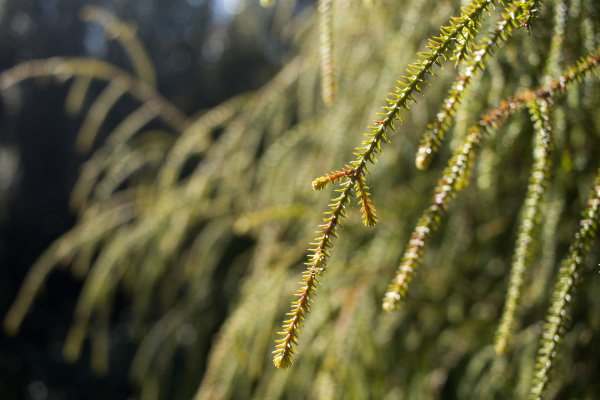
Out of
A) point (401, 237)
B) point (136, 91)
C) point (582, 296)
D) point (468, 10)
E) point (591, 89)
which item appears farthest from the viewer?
point (136, 91)

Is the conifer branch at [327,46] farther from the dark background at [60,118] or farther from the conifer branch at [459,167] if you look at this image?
the dark background at [60,118]

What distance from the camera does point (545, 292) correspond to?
2.56 feet

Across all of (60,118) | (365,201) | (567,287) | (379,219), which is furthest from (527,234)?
(60,118)

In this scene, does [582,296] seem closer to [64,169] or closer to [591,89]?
[591,89]

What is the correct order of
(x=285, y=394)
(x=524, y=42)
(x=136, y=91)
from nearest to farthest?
1. (x=524, y=42)
2. (x=285, y=394)
3. (x=136, y=91)

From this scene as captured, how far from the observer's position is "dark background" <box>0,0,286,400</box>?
3.54 metres

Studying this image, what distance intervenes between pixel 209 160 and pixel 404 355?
0.58 meters

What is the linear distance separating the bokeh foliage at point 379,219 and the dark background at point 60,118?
6.72ft

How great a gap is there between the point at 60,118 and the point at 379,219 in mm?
5083

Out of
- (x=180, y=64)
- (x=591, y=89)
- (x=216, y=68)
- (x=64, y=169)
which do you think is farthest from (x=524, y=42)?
(x=64, y=169)

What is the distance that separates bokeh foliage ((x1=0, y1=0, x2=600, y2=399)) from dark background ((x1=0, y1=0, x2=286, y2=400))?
2.05 meters

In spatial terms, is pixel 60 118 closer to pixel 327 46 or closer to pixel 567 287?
pixel 327 46

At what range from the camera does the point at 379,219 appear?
89cm

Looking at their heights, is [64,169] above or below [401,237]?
below
